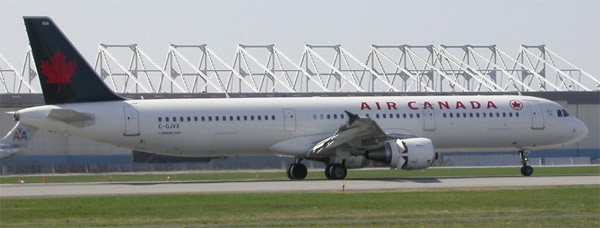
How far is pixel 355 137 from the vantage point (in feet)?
135

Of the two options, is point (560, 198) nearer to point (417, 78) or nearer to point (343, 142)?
point (343, 142)

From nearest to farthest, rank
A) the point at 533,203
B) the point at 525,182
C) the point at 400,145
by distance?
the point at 533,203 < the point at 525,182 < the point at 400,145

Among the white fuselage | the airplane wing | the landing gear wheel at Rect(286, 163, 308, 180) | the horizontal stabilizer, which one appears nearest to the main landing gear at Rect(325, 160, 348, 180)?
the airplane wing

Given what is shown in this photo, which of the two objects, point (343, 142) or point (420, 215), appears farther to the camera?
point (343, 142)

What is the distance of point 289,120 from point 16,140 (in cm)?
1642

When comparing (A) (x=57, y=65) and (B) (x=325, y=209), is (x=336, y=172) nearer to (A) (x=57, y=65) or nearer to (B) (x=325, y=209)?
(A) (x=57, y=65)

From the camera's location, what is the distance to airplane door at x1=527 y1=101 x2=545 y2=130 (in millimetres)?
45562

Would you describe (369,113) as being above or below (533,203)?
above

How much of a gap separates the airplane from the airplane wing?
41 millimetres

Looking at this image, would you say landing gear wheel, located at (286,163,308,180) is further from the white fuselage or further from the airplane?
the white fuselage

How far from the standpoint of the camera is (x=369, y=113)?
4375 cm

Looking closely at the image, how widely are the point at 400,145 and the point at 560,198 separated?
38.8ft

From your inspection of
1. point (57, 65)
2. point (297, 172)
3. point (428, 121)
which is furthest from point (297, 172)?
point (57, 65)

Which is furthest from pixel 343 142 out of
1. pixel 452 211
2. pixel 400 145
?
pixel 452 211
